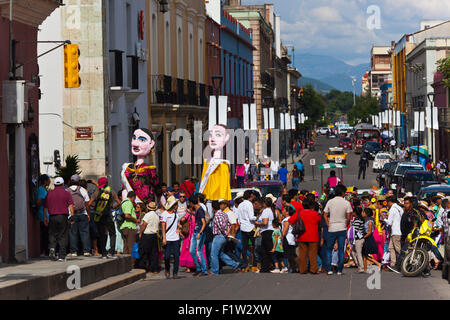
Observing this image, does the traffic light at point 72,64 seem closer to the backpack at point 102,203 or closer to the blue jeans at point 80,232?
the backpack at point 102,203

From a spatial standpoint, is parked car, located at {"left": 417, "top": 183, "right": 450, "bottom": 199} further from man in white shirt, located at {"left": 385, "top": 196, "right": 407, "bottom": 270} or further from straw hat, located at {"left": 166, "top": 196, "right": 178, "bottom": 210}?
straw hat, located at {"left": 166, "top": 196, "right": 178, "bottom": 210}

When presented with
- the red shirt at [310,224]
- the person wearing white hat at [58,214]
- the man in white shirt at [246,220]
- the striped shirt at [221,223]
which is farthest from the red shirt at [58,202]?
the red shirt at [310,224]

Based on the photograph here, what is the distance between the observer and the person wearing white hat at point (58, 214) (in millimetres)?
17281

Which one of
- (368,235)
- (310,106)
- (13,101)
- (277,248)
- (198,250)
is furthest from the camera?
(310,106)

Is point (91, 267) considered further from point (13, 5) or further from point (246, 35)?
point (246, 35)

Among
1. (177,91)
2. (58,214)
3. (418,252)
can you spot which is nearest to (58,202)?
(58,214)

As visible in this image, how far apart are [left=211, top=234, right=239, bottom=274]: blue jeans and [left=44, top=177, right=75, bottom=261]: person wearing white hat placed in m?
2.87

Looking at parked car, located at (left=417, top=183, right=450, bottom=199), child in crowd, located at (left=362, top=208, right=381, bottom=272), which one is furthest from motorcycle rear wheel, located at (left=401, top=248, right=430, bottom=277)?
parked car, located at (left=417, top=183, right=450, bottom=199)

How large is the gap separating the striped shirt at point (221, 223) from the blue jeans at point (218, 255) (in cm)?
9

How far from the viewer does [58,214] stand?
17.3m

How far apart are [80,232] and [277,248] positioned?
3.77 meters

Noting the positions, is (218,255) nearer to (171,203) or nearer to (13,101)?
(171,203)
